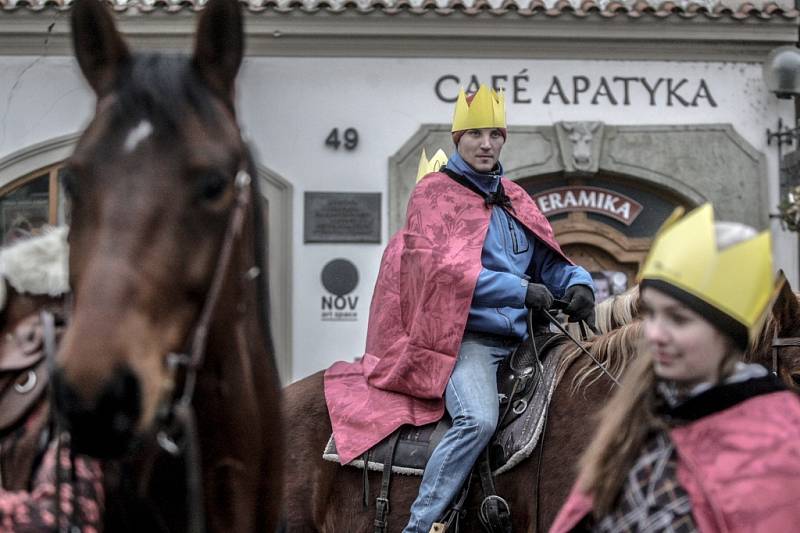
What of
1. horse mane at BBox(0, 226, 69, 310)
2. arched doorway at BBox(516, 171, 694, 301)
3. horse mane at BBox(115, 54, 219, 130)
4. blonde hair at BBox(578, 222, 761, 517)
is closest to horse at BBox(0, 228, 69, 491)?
horse mane at BBox(0, 226, 69, 310)

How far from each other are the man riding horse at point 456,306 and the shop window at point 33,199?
6557 millimetres

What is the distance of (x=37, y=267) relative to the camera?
8.15 ft

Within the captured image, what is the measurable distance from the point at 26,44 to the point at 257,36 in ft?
7.24

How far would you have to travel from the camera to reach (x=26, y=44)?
10.6 meters

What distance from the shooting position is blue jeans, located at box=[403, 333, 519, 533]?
14.1ft

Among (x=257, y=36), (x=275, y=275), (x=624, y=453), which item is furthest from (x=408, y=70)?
(x=624, y=453)

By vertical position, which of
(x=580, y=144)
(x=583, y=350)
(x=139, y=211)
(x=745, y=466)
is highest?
(x=580, y=144)

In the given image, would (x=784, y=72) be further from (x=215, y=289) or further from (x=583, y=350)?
(x=215, y=289)

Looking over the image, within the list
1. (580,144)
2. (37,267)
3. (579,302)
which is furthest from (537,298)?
(580,144)

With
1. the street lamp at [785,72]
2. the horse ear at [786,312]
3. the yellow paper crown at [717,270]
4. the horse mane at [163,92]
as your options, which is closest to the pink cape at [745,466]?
the yellow paper crown at [717,270]

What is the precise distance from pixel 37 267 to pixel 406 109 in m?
8.46

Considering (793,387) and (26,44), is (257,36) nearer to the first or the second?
(26,44)

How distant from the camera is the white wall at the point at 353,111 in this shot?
10594 mm

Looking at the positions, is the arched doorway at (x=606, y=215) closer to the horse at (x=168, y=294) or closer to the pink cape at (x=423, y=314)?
the pink cape at (x=423, y=314)
